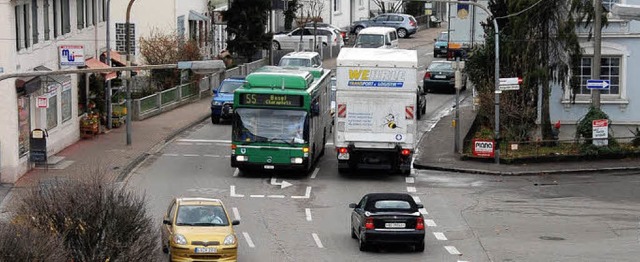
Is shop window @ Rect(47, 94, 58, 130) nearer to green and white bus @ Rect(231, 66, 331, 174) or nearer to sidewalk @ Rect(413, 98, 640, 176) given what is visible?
green and white bus @ Rect(231, 66, 331, 174)

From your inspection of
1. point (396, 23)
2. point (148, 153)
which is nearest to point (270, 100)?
point (148, 153)

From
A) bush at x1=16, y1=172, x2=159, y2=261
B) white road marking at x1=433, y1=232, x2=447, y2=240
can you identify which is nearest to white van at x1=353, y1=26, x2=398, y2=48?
white road marking at x1=433, y1=232, x2=447, y2=240

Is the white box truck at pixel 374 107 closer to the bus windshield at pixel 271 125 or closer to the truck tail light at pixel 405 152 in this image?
the truck tail light at pixel 405 152

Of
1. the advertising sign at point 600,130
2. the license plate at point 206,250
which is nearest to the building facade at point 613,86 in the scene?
the advertising sign at point 600,130

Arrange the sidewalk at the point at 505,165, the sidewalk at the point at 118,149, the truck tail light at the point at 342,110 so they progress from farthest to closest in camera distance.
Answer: the sidewalk at the point at 505,165
the truck tail light at the point at 342,110
the sidewalk at the point at 118,149

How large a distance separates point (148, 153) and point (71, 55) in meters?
4.57

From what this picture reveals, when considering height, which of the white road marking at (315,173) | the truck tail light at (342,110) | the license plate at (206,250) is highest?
the truck tail light at (342,110)

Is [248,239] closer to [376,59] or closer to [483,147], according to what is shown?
[376,59]

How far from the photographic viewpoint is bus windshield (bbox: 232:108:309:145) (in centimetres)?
4000

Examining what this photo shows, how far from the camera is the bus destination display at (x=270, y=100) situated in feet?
131

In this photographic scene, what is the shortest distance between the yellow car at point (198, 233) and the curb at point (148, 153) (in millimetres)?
11887

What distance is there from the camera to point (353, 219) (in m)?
31.6

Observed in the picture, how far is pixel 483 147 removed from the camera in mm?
44562

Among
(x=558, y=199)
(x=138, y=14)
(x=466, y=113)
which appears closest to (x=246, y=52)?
(x=138, y=14)
